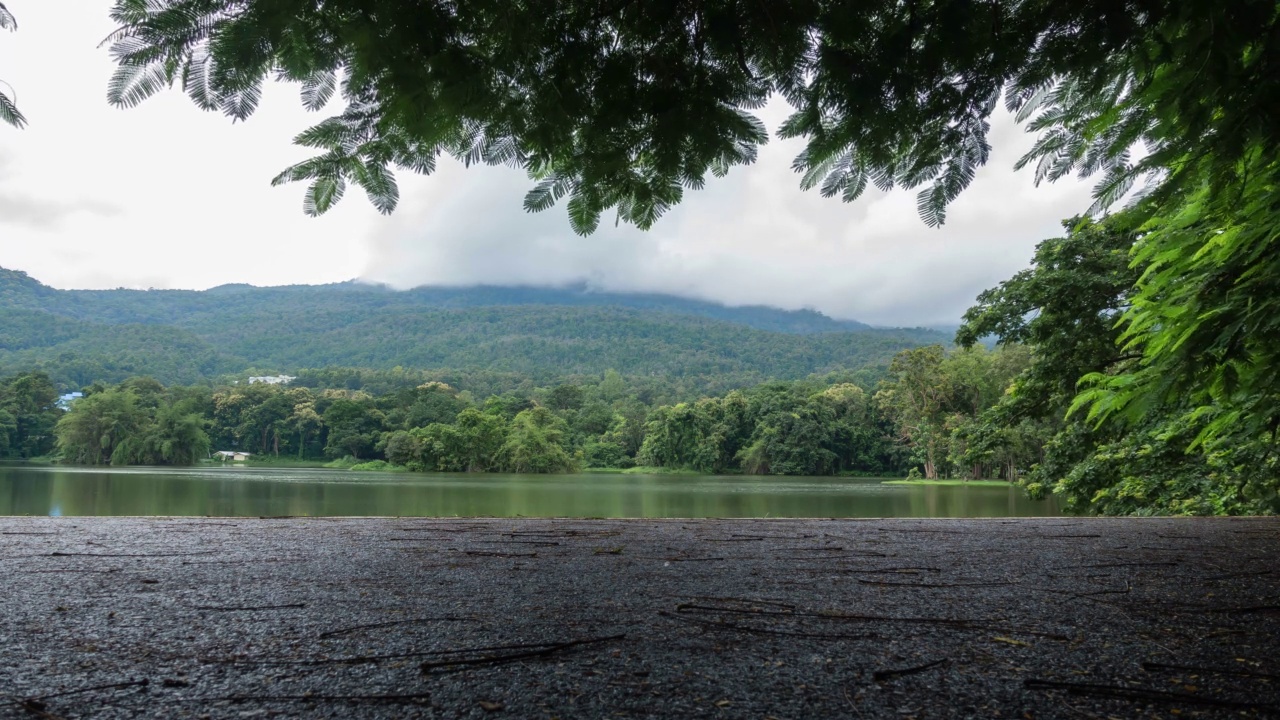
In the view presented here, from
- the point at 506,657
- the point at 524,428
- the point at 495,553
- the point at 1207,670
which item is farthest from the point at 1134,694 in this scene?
the point at 524,428

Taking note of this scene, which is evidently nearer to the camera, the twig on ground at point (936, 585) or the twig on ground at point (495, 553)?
the twig on ground at point (936, 585)

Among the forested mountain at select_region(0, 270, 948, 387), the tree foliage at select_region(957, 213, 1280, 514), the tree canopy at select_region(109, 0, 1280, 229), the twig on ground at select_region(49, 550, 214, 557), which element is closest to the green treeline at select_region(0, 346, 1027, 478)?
the tree foliage at select_region(957, 213, 1280, 514)

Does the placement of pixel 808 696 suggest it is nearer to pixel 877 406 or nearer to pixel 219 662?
pixel 219 662

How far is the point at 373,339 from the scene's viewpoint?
5896 inches

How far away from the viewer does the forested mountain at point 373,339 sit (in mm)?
107688

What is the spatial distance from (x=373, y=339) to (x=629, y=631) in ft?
518

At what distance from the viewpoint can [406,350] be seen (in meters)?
142

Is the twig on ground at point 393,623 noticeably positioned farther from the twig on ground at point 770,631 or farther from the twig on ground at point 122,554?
the twig on ground at point 122,554

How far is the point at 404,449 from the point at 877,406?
3782 centimetres

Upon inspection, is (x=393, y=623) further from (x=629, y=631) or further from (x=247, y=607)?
(x=629, y=631)

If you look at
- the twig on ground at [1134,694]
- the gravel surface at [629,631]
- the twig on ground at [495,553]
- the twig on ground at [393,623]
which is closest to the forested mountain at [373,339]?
the twig on ground at [495,553]

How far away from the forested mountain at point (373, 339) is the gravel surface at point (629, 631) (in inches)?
4200

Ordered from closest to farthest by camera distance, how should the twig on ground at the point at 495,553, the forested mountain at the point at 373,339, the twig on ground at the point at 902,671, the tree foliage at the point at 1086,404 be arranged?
the twig on ground at the point at 902,671
the twig on ground at the point at 495,553
the tree foliage at the point at 1086,404
the forested mountain at the point at 373,339

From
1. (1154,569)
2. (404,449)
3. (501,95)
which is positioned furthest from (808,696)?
(404,449)
